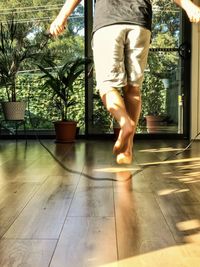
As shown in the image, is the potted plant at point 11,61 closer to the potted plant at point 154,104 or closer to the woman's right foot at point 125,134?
the potted plant at point 154,104

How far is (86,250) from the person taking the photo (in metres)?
1.13

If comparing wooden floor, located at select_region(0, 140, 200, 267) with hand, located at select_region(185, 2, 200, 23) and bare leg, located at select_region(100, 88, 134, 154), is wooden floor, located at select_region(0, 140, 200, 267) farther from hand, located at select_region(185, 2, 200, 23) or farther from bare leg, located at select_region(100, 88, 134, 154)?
hand, located at select_region(185, 2, 200, 23)

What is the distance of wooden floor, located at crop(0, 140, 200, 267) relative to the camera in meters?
1.09

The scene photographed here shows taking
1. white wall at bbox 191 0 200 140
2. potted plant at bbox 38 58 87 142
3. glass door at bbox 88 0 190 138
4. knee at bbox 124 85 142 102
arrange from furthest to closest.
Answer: glass door at bbox 88 0 190 138
white wall at bbox 191 0 200 140
potted plant at bbox 38 58 87 142
knee at bbox 124 85 142 102

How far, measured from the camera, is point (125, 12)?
199 centimetres

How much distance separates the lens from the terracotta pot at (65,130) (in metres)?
4.30

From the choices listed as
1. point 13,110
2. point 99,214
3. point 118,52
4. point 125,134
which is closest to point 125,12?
point 118,52

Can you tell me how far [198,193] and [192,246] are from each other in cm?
71

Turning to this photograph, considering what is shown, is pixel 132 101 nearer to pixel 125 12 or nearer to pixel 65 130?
pixel 125 12

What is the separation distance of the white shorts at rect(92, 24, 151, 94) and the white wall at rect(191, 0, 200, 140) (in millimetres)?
2542

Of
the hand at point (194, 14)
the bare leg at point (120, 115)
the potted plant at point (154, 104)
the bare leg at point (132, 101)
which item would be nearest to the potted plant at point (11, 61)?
the potted plant at point (154, 104)

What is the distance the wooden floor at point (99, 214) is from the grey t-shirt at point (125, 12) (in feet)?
2.65

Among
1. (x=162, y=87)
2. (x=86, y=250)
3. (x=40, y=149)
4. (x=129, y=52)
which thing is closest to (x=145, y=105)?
(x=162, y=87)

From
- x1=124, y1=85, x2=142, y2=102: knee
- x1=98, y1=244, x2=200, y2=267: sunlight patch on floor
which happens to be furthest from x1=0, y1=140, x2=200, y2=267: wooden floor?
x1=124, y1=85, x2=142, y2=102: knee
